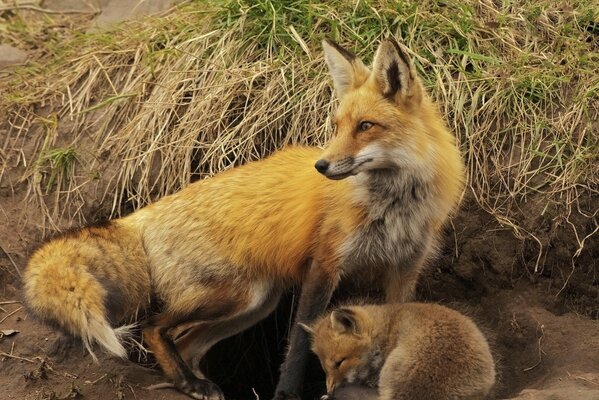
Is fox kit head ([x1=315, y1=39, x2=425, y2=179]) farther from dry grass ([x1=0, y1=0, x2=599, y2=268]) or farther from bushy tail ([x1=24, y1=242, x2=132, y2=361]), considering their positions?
bushy tail ([x1=24, y1=242, x2=132, y2=361])

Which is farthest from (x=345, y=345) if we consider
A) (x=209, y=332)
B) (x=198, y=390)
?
(x=209, y=332)

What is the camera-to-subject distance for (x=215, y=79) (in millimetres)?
7348

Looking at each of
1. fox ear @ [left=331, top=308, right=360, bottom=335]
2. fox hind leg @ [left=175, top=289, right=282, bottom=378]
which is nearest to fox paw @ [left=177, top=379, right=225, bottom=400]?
fox hind leg @ [left=175, top=289, right=282, bottom=378]

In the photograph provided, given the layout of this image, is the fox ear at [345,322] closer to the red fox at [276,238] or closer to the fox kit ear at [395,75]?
the red fox at [276,238]

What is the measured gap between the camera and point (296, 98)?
7035 mm

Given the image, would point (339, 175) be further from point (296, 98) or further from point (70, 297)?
point (296, 98)

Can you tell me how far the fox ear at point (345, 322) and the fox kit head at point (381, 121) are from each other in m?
0.75

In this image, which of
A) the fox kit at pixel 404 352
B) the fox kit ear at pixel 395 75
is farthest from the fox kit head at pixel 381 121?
the fox kit at pixel 404 352

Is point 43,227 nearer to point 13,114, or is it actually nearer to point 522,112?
point 13,114

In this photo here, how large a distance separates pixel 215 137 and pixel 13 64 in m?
2.33

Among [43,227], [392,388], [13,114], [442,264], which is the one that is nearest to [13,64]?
[13,114]

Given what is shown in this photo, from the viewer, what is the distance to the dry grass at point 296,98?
666cm

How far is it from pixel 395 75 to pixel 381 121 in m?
0.28

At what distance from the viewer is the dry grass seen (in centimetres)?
666
